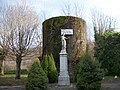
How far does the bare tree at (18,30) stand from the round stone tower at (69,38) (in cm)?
340

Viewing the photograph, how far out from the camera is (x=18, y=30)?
19.8 m

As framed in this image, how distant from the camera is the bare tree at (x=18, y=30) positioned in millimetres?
19656

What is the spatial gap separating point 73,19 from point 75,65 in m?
3.39

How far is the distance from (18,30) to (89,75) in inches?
423

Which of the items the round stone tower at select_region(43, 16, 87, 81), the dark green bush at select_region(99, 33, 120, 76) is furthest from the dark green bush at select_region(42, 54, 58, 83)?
the dark green bush at select_region(99, 33, 120, 76)

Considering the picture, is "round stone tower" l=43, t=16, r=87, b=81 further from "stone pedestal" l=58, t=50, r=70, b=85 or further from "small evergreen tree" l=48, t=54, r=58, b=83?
"stone pedestal" l=58, t=50, r=70, b=85

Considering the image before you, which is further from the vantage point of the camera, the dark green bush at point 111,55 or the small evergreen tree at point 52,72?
the dark green bush at point 111,55

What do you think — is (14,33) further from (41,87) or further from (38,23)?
(41,87)

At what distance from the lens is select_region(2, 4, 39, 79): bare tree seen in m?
19.7

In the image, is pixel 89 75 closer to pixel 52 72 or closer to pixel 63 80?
pixel 63 80

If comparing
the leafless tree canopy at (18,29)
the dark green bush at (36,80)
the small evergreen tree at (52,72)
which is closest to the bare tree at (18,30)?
the leafless tree canopy at (18,29)

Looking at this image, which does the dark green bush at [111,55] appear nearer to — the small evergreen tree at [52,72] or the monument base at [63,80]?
the small evergreen tree at [52,72]

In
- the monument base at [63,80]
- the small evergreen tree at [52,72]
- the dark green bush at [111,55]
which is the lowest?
the monument base at [63,80]


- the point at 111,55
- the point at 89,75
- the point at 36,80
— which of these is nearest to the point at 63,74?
the point at 89,75
